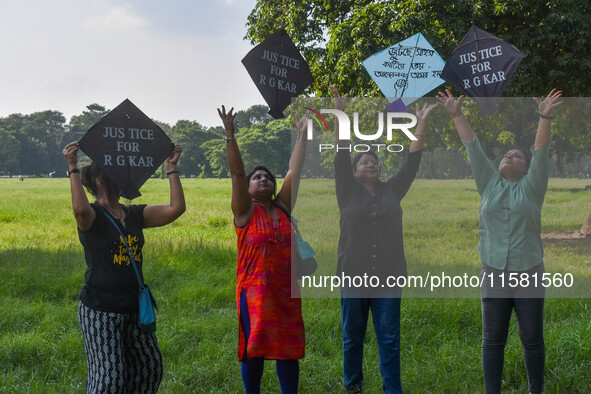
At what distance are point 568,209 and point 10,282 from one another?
673 cm

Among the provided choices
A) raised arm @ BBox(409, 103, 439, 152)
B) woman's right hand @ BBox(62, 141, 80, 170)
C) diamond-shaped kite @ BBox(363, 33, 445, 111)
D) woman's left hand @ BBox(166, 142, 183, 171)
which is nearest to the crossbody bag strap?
woman's right hand @ BBox(62, 141, 80, 170)

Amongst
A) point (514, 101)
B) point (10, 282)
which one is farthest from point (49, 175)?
point (514, 101)

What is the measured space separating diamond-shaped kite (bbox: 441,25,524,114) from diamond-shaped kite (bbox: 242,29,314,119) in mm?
1061

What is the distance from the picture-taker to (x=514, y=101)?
16.4ft

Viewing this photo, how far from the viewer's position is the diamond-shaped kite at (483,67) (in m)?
3.79

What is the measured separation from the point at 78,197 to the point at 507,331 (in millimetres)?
2577

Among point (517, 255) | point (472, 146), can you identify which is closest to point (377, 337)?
point (517, 255)

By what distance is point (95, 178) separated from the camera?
3039 millimetres

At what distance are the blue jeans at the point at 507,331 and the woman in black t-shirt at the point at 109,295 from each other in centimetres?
195

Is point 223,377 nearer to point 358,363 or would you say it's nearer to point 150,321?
point 358,363

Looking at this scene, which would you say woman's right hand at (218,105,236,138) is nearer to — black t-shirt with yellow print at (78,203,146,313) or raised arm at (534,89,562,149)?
black t-shirt with yellow print at (78,203,146,313)

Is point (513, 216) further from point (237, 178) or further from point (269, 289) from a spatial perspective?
point (237, 178)

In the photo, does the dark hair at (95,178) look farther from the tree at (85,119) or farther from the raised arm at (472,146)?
the tree at (85,119)

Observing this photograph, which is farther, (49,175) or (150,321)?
(49,175)
